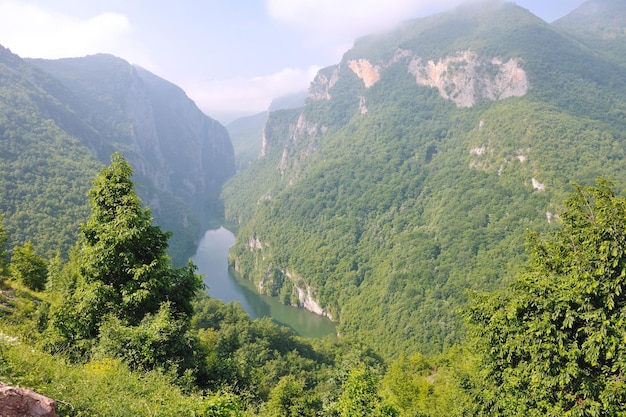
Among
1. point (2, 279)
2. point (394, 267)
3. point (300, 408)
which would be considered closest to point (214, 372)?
point (300, 408)

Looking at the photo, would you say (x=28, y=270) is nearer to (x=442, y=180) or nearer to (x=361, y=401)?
(x=361, y=401)

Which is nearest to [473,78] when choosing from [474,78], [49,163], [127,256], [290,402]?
[474,78]

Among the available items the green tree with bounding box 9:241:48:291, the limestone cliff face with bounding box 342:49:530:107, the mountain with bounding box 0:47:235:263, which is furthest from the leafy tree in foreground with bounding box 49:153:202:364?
the limestone cliff face with bounding box 342:49:530:107

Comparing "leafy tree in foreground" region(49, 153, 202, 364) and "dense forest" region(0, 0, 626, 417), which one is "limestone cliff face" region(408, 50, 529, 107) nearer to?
"dense forest" region(0, 0, 626, 417)

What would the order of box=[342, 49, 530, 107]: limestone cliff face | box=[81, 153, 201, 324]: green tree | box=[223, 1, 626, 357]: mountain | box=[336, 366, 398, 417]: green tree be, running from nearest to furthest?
box=[336, 366, 398, 417]: green tree → box=[81, 153, 201, 324]: green tree → box=[223, 1, 626, 357]: mountain → box=[342, 49, 530, 107]: limestone cliff face

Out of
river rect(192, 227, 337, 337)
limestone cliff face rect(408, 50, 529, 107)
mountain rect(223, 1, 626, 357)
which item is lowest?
river rect(192, 227, 337, 337)

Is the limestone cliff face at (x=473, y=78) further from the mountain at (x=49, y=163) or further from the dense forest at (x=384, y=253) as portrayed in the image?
the mountain at (x=49, y=163)
